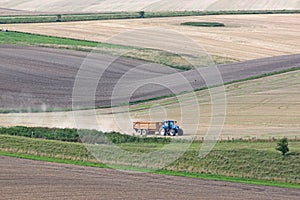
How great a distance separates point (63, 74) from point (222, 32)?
33.7m

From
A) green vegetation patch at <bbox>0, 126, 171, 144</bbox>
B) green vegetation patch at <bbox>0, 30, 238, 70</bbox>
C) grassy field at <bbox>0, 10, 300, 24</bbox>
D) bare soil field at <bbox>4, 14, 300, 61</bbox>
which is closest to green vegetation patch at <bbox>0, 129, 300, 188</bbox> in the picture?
green vegetation patch at <bbox>0, 126, 171, 144</bbox>

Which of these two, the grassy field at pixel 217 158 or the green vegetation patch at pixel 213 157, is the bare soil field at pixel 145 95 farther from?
the grassy field at pixel 217 158

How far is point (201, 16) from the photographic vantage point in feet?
369

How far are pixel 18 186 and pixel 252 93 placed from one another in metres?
31.7

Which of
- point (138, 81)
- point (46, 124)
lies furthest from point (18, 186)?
point (138, 81)

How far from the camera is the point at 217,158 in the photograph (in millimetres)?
38406

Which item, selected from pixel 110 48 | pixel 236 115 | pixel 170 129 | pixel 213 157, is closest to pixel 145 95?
pixel 236 115

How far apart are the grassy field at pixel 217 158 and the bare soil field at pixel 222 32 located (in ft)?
125

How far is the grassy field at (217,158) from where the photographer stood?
3694cm

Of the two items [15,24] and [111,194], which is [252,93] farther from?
[15,24]


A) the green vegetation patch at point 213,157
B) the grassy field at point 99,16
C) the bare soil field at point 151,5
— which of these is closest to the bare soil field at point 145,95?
the green vegetation patch at point 213,157

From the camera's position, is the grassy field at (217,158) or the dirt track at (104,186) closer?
the dirt track at (104,186)

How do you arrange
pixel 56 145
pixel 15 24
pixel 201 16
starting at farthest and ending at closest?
1. pixel 201 16
2. pixel 15 24
3. pixel 56 145

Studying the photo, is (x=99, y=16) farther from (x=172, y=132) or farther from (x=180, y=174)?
(x=180, y=174)
